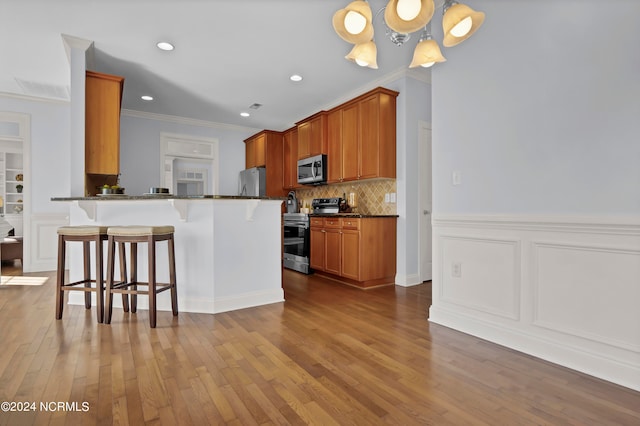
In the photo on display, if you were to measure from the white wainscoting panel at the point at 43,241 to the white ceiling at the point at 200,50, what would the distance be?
6.17ft

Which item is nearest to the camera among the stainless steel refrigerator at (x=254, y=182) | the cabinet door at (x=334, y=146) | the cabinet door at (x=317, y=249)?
the cabinet door at (x=317, y=249)

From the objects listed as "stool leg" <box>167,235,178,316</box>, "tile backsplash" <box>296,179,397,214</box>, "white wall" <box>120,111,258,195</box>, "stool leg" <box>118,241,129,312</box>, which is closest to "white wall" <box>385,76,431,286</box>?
"tile backsplash" <box>296,179,397,214</box>

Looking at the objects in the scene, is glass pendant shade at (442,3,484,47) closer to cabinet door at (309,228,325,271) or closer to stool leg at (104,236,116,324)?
stool leg at (104,236,116,324)

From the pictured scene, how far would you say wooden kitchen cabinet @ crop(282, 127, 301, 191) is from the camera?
6.09 m

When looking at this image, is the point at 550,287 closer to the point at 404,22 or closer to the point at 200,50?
the point at 404,22

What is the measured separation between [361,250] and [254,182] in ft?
10.1

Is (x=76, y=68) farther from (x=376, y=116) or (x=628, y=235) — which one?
(x=628, y=235)

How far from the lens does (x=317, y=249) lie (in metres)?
4.63

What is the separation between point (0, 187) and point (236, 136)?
13.9 feet

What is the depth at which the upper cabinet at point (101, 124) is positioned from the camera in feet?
11.8

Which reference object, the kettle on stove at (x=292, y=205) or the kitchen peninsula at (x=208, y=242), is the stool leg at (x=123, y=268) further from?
the kettle on stove at (x=292, y=205)

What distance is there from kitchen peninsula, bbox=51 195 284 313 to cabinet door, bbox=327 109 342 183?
1.72 meters

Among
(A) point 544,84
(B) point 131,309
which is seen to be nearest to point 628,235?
(A) point 544,84

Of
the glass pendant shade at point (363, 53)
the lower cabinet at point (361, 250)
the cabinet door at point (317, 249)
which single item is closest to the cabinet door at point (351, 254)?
the lower cabinet at point (361, 250)
